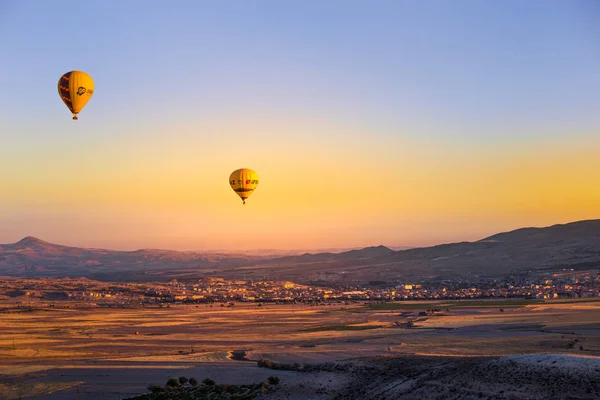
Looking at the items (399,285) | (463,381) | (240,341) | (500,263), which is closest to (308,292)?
(399,285)

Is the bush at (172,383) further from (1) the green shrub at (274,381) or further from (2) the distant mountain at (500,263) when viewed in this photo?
Result: (2) the distant mountain at (500,263)

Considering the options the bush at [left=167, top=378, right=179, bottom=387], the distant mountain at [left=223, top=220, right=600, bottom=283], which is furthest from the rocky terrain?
the distant mountain at [left=223, top=220, right=600, bottom=283]

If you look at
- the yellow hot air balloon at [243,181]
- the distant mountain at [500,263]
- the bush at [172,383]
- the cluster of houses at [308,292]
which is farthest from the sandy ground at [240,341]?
the distant mountain at [500,263]

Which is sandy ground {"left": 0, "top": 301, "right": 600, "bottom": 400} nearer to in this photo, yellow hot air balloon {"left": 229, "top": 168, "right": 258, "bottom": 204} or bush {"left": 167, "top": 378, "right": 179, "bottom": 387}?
bush {"left": 167, "top": 378, "right": 179, "bottom": 387}

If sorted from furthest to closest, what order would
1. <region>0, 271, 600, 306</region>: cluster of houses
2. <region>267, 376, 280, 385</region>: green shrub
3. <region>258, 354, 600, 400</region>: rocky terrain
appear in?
<region>0, 271, 600, 306</region>: cluster of houses
<region>267, 376, 280, 385</region>: green shrub
<region>258, 354, 600, 400</region>: rocky terrain

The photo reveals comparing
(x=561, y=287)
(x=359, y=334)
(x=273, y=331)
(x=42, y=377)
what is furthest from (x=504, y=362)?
(x=561, y=287)

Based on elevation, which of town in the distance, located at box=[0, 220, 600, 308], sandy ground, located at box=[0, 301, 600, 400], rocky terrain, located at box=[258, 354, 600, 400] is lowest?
sandy ground, located at box=[0, 301, 600, 400]

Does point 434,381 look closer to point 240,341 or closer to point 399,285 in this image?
point 240,341
